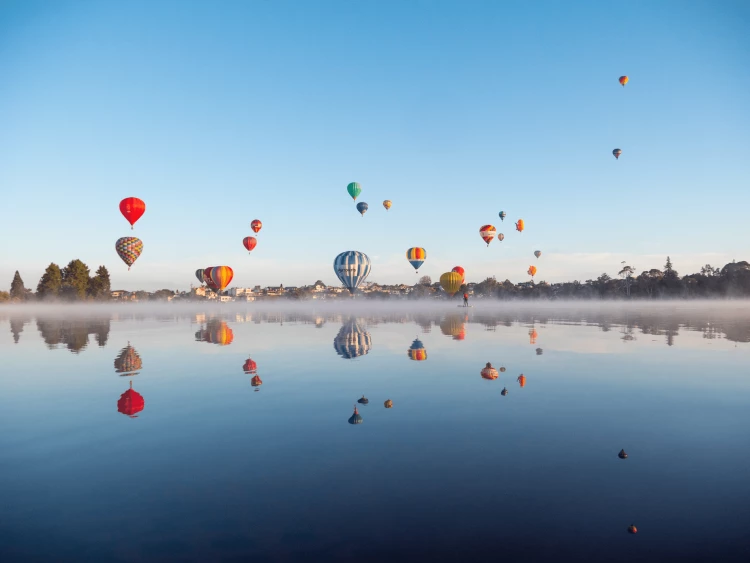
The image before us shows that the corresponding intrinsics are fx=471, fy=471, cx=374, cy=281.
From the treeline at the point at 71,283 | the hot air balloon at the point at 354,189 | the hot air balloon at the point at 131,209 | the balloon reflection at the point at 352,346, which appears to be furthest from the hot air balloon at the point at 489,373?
the treeline at the point at 71,283

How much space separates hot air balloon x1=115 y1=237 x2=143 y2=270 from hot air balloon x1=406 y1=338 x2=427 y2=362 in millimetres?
51162

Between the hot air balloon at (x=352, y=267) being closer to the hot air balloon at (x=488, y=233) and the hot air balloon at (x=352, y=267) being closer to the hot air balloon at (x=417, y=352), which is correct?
the hot air balloon at (x=488, y=233)

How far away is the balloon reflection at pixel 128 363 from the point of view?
15.4 metres

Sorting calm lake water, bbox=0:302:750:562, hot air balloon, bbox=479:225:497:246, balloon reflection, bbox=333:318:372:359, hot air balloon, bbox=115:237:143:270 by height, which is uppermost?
hot air balloon, bbox=479:225:497:246

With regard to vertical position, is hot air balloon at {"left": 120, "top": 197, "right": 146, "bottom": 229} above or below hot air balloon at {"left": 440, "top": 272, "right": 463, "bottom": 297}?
above

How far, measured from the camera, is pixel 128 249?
61.4 m

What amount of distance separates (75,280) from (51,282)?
574cm

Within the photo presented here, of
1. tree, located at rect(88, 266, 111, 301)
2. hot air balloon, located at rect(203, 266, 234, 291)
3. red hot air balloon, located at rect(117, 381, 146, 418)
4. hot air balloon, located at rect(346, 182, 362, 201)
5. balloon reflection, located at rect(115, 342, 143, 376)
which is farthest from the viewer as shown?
tree, located at rect(88, 266, 111, 301)

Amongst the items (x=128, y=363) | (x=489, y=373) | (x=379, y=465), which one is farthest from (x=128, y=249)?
(x=379, y=465)

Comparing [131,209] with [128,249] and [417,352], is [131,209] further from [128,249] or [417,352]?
[417,352]

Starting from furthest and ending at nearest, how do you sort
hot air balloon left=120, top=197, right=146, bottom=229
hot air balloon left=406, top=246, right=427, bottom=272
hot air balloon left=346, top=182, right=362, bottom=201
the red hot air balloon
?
hot air balloon left=406, top=246, right=427, bottom=272 → hot air balloon left=346, top=182, right=362, bottom=201 → hot air balloon left=120, top=197, right=146, bottom=229 → the red hot air balloon

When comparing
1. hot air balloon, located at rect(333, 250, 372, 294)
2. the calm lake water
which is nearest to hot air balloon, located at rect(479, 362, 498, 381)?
the calm lake water

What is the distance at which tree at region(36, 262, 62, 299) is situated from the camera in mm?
121562

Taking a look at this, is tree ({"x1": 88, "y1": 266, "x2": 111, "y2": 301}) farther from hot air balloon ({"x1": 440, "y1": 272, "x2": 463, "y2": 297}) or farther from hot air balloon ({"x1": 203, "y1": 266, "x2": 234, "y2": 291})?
hot air balloon ({"x1": 440, "y1": 272, "x2": 463, "y2": 297})
